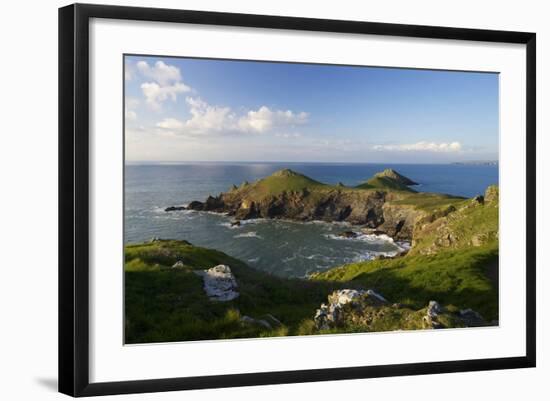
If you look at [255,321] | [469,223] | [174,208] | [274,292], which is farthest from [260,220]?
[469,223]

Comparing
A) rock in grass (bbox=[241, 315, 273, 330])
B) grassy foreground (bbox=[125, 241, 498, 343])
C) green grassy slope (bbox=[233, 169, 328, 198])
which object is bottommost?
rock in grass (bbox=[241, 315, 273, 330])

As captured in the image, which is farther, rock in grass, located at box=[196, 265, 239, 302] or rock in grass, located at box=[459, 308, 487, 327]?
rock in grass, located at box=[459, 308, 487, 327]

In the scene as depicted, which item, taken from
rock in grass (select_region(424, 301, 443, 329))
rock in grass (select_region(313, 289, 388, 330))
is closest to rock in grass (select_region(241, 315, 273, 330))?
rock in grass (select_region(313, 289, 388, 330))

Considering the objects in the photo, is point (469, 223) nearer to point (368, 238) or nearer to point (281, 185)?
point (368, 238)

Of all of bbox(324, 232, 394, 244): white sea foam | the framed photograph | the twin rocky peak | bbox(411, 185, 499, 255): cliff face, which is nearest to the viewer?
the framed photograph

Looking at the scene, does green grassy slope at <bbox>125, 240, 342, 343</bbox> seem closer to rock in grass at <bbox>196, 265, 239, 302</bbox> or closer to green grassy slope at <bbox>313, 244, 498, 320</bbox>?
rock in grass at <bbox>196, 265, 239, 302</bbox>

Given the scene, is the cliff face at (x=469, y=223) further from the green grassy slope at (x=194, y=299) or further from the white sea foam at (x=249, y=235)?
the white sea foam at (x=249, y=235)

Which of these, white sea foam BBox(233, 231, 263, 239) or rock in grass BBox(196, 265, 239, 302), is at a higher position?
white sea foam BBox(233, 231, 263, 239)
